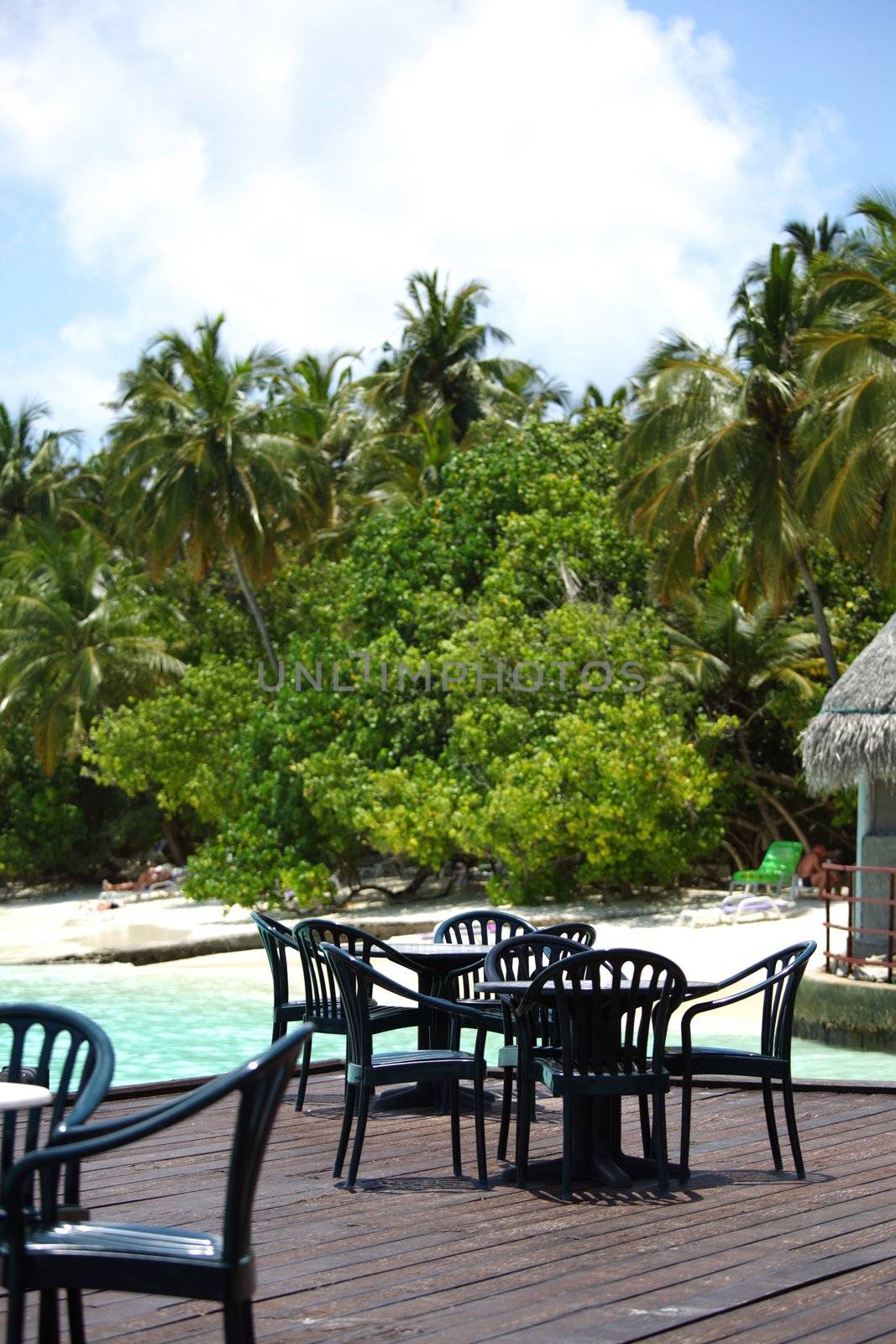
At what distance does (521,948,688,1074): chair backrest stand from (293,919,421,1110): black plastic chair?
1432 millimetres

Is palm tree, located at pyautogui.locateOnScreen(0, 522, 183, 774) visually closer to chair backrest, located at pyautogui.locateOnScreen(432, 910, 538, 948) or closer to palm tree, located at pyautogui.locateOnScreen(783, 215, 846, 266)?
palm tree, located at pyautogui.locateOnScreen(783, 215, 846, 266)

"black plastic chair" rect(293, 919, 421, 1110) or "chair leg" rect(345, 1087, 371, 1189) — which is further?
"black plastic chair" rect(293, 919, 421, 1110)

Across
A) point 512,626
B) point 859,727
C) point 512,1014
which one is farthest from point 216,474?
point 512,1014

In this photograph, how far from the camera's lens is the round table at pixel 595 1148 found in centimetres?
561

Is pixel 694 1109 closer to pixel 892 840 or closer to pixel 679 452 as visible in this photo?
pixel 892 840

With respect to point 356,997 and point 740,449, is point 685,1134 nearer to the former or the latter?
point 356,997

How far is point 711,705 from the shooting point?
2428 cm

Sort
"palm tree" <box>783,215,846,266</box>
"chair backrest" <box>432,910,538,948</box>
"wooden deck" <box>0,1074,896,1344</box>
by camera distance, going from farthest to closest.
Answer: "palm tree" <box>783,215,846,266</box> < "chair backrest" <box>432,910,538,948</box> < "wooden deck" <box>0,1074,896,1344</box>

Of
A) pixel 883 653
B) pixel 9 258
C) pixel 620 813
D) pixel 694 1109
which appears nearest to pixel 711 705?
pixel 620 813

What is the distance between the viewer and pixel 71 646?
31531mm

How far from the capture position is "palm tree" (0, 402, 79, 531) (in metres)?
41.1

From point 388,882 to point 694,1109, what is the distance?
19164 millimetres

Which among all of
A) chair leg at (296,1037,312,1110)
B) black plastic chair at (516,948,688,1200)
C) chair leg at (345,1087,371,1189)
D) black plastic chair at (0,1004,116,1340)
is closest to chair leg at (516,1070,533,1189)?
black plastic chair at (516,948,688,1200)

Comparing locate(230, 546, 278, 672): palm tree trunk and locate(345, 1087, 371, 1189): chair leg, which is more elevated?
locate(230, 546, 278, 672): palm tree trunk
